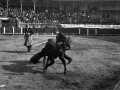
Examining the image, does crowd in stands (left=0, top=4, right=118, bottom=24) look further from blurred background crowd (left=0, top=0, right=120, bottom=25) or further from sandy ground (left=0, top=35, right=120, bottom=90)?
sandy ground (left=0, top=35, right=120, bottom=90)

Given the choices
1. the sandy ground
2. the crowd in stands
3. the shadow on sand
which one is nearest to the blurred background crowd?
the crowd in stands

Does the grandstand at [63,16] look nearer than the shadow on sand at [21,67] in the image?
No

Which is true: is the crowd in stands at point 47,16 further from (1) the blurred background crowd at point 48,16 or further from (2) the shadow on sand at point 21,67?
(2) the shadow on sand at point 21,67

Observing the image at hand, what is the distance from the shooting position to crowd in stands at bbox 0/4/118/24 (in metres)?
37.0

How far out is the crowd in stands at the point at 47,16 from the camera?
37.0 m

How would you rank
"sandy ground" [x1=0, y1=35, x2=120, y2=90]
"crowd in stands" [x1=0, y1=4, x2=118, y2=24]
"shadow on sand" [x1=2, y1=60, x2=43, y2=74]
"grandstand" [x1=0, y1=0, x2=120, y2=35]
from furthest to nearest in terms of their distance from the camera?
"crowd in stands" [x1=0, y1=4, x2=118, y2=24] < "grandstand" [x1=0, y1=0, x2=120, y2=35] < "shadow on sand" [x1=2, y1=60, x2=43, y2=74] < "sandy ground" [x1=0, y1=35, x2=120, y2=90]

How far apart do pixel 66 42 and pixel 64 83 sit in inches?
106

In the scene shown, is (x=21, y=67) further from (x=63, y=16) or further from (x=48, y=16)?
(x=63, y=16)

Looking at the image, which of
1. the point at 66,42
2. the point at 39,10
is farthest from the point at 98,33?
the point at 66,42

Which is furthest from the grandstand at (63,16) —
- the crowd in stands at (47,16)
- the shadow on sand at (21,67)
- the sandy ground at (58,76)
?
the sandy ground at (58,76)

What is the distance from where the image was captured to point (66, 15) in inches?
1655

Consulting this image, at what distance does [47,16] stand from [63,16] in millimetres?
2846

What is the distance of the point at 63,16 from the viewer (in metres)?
41.1

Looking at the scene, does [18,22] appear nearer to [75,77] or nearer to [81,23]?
[81,23]
